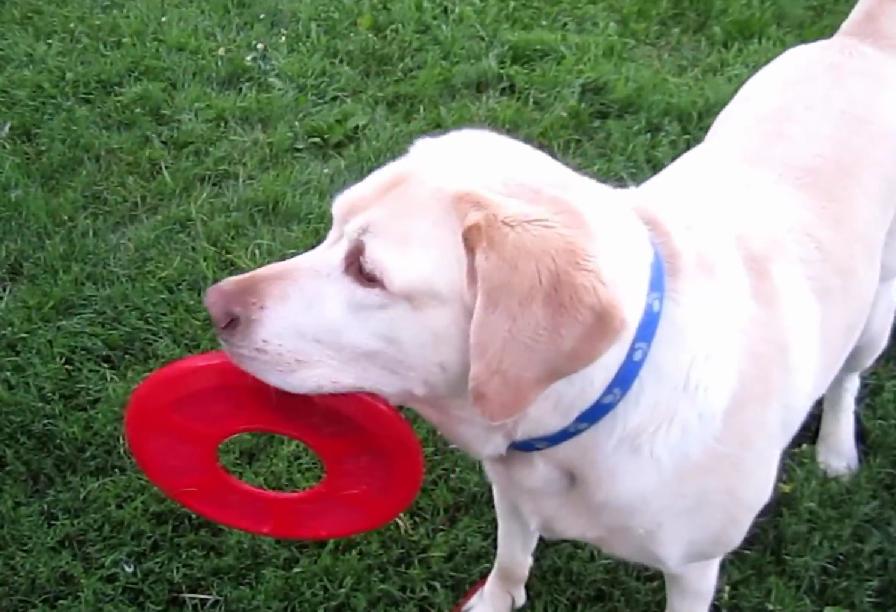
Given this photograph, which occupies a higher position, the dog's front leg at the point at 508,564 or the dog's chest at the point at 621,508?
the dog's chest at the point at 621,508

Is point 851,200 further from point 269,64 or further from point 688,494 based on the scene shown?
point 269,64

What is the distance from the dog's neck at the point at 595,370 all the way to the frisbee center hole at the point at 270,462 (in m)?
1.13

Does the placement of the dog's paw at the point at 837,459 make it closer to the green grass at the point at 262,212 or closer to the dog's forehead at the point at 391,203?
the green grass at the point at 262,212

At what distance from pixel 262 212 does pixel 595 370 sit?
2194mm

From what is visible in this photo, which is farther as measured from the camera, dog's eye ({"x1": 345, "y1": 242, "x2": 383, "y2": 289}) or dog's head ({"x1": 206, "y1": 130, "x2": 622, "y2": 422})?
dog's eye ({"x1": 345, "y1": 242, "x2": 383, "y2": 289})

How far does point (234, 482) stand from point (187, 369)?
→ 409 mm

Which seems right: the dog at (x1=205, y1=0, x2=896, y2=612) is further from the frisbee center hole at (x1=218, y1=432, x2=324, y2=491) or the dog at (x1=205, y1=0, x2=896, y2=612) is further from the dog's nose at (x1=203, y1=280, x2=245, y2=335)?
the frisbee center hole at (x1=218, y1=432, x2=324, y2=491)

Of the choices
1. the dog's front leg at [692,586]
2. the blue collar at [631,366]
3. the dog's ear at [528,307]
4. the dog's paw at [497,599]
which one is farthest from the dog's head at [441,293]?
the dog's paw at [497,599]

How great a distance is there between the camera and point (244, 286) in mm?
2088

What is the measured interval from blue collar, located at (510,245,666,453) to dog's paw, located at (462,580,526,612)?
0.92 metres

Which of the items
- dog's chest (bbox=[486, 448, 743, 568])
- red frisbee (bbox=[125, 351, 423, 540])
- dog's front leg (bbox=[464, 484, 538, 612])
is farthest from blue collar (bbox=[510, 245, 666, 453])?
dog's front leg (bbox=[464, 484, 538, 612])

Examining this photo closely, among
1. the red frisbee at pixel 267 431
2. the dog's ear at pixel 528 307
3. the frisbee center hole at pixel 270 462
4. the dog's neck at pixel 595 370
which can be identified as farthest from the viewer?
the frisbee center hole at pixel 270 462

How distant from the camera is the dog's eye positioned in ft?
6.60

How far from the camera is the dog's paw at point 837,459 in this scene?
3.34 metres
